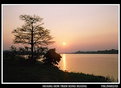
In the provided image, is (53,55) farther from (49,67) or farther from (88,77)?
(88,77)

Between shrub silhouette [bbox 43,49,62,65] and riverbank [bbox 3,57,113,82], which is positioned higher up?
shrub silhouette [bbox 43,49,62,65]

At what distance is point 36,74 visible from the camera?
40.5 ft

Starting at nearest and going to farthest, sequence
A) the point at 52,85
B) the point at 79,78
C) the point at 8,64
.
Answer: the point at 52,85, the point at 79,78, the point at 8,64

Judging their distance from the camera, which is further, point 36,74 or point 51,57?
point 51,57

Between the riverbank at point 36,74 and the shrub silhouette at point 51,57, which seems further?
the shrub silhouette at point 51,57

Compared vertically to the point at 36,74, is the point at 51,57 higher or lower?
higher

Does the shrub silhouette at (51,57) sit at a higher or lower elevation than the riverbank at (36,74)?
higher

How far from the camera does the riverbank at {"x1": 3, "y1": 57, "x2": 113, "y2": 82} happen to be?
1193 cm

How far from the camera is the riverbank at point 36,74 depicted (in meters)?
11.9

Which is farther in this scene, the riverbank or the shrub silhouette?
the shrub silhouette

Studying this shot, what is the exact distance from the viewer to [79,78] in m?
12.2

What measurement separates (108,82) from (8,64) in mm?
4937

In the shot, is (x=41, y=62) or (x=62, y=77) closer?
(x=62, y=77)

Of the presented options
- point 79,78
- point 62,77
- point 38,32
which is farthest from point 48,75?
point 38,32
